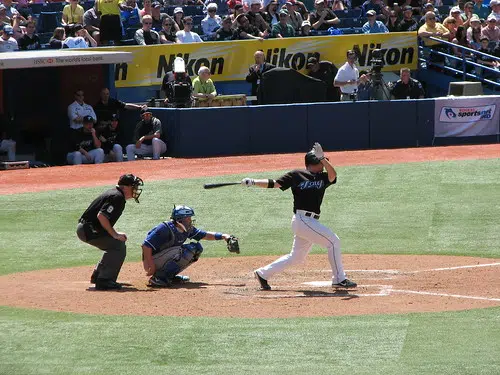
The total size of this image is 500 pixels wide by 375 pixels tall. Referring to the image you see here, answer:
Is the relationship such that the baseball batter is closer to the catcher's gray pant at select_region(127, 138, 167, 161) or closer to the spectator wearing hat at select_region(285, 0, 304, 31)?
the catcher's gray pant at select_region(127, 138, 167, 161)

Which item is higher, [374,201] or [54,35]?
→ [54,35]

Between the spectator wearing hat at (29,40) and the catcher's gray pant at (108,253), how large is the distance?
1215 centimetres

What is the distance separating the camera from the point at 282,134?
22516 mm

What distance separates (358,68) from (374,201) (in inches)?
333

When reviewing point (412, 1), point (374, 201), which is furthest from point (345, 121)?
point (412, 1)

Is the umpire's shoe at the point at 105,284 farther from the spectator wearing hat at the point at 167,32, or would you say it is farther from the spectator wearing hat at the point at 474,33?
the spectator wearing hat at the point at 474,33

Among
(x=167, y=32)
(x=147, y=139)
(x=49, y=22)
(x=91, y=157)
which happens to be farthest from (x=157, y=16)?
(x=91, y=157)

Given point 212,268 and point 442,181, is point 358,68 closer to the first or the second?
point 442,181

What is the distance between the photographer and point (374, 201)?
18094mm

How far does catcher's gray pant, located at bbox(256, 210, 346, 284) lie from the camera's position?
38.5 ft

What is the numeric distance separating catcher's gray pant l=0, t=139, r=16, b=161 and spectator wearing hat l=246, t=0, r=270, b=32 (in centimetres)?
667

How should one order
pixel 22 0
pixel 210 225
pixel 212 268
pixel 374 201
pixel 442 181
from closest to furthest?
pixel 212 268 → pixel 210 225 → pixel 374 201 → pixel 442 181 → pixel 22 0

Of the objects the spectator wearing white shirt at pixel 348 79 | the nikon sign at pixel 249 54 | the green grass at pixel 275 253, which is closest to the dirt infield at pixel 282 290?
the green grass at pixel 275 253

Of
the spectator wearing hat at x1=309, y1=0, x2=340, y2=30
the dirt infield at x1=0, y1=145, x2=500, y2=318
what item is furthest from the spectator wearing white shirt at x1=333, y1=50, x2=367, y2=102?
the dirt infield at x1=0, y1=145, x2=500, y2=318
